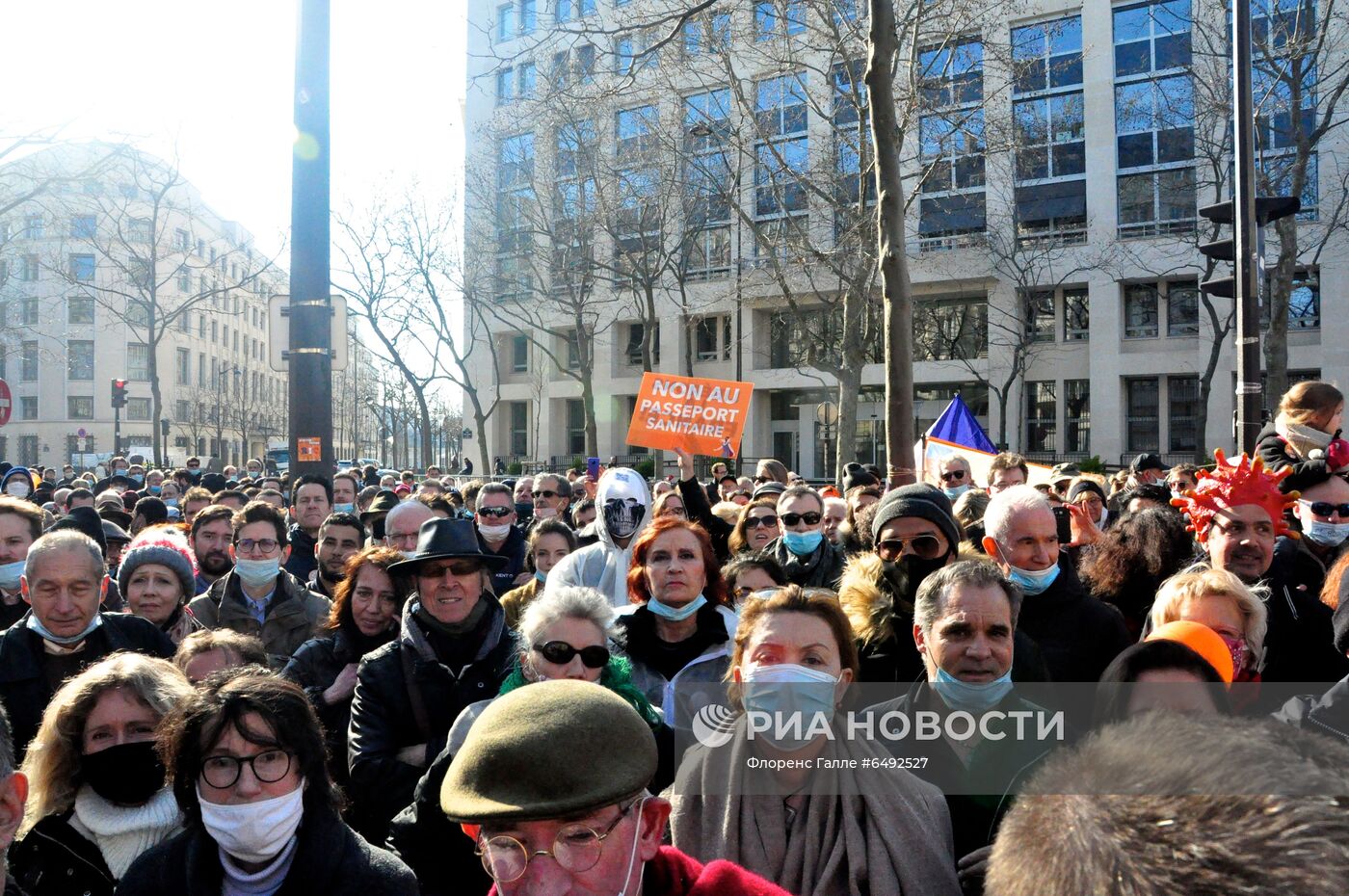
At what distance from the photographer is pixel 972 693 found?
3486 millimetres

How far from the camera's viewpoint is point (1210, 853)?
101 centimetres

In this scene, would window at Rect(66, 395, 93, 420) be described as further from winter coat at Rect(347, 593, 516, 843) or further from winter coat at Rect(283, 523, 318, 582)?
winter coat at Rect(347, 593, 516, 843)

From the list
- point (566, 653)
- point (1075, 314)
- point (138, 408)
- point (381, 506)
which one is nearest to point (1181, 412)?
point (1075, 314)

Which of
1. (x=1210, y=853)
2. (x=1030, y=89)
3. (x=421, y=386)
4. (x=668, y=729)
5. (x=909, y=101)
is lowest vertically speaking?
(x=668, y=729)

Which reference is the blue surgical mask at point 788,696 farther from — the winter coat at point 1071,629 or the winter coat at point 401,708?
the winter coat at point 401,708

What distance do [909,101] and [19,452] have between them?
71.8 m

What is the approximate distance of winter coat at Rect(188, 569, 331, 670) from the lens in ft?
20.7

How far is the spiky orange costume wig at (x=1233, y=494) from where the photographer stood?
5129mm

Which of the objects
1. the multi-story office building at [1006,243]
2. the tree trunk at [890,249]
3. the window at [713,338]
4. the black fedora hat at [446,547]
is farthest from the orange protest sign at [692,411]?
the window at [713,338]

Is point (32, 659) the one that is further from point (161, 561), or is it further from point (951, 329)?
point (951, 329)

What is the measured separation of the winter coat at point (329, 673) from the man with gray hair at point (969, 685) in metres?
2.31

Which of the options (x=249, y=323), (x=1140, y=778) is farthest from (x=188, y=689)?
(x=249, y=323)

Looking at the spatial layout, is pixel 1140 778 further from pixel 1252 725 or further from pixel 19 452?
pixel 19 452

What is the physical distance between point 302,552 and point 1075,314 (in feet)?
125
